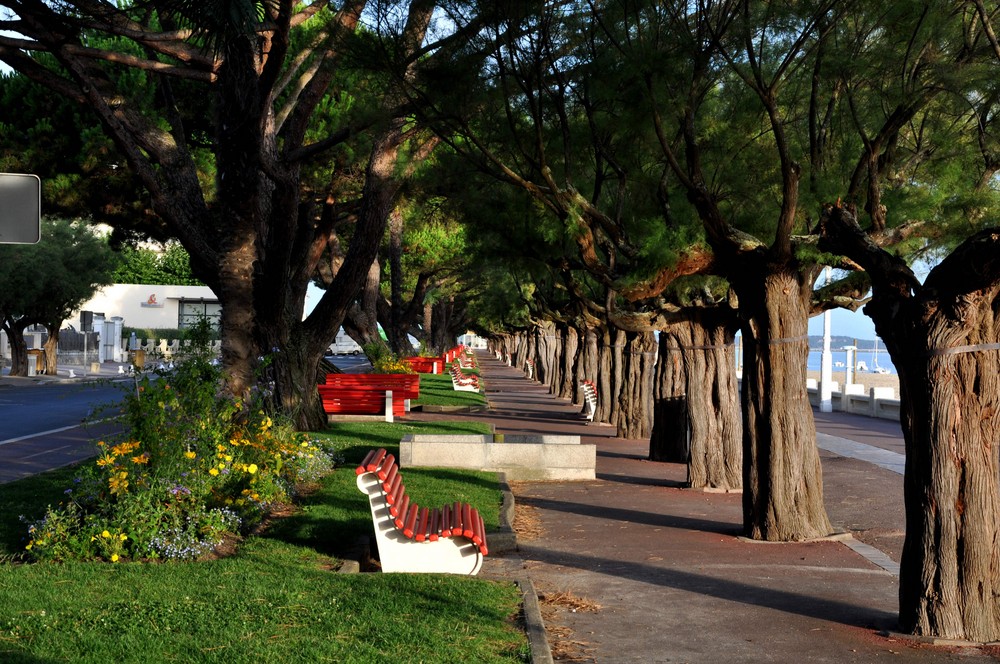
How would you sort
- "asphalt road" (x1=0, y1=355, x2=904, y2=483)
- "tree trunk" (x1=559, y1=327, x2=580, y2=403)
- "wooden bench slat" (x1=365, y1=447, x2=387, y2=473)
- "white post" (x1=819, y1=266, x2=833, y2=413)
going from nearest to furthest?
"wooden bench slat" (x1=365, y1=447, x2=387, y2=473), "asphalt road" (x1=0, y1=355, x2=904, y2=483), "white post" (x1=819, y1=266, x2=833, y2=413), "tree trunk" (x1=559, y1=327, x2=580, y2=403)

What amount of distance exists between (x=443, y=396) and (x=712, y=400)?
20.1 metres

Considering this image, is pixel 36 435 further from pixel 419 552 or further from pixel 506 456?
pixel 419 552

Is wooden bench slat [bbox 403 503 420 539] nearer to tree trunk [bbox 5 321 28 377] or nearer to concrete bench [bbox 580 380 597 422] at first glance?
concrete bench [bbox 580 380 597 422]

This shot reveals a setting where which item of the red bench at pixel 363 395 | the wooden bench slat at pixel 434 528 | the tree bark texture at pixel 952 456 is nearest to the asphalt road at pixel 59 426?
the wooden bench slat at pixel 434 528

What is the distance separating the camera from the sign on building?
7023 millimetres

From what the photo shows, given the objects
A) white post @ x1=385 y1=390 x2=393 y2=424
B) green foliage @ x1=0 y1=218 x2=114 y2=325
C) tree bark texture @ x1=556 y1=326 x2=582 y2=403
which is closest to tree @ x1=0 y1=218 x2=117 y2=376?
green foliage @ x1=0 y1=218 x2=114 y2=325

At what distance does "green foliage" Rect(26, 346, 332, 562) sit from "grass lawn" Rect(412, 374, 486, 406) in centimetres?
1960

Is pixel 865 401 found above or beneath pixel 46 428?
above

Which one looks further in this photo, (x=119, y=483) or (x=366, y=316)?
(x=366, y=316)

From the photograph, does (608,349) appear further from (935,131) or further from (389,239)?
(935,131)

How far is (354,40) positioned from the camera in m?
11.6

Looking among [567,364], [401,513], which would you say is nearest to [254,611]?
[401,513]

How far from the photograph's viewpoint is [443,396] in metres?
35.7

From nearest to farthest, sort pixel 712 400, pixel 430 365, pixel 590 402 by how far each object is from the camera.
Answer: pixel 712 400
pixel 590 402
pixel 430 365
